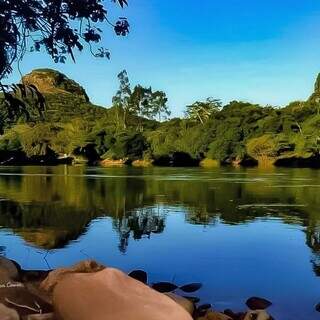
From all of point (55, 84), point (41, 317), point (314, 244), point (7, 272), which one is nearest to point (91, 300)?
point (41, 317)

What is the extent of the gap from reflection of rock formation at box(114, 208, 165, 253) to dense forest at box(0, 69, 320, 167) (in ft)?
149

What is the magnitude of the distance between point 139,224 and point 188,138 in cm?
5821

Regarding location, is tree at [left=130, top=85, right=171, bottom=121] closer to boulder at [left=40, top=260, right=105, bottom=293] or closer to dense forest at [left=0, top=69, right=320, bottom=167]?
dense forest at [left=0, top=69, right=320, bottom=167]

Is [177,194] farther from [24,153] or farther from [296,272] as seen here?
[24,153]

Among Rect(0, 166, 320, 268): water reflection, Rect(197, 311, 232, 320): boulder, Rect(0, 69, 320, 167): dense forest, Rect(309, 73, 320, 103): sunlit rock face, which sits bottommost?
Rect(0, 166, 320, 268): water reflection

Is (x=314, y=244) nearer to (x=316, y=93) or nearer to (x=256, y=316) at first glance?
(x=256, y=316)

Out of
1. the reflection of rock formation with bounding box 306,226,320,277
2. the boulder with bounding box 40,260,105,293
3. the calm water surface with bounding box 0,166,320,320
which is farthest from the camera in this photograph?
the reflection of rock formation with bounding box 306,226,320,277

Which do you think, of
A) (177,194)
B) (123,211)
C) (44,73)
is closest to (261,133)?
(177,194)

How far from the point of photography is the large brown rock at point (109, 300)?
4598mm

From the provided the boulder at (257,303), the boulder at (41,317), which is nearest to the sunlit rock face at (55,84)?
the boulder at (257,303)

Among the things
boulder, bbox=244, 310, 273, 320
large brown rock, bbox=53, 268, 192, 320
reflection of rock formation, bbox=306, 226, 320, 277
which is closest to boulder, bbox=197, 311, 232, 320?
boulder, bbox=244, 310, 273, 320

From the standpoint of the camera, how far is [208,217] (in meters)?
17.9

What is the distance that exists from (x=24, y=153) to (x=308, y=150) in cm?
4075

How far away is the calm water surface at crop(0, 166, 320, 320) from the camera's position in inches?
351
